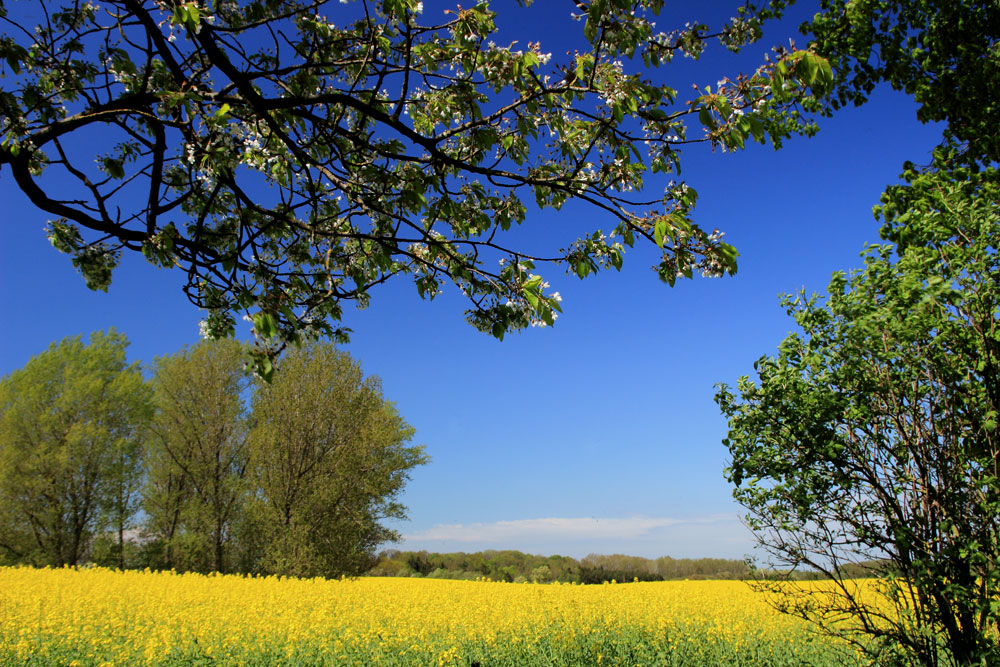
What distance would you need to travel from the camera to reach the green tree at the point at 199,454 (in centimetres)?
2114

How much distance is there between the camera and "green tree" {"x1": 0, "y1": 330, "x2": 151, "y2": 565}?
2009 centimetres

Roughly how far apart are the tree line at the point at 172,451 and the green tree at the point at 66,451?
0.04m

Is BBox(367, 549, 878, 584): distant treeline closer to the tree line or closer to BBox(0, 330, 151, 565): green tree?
the tree line

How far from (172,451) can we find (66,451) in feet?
10.9

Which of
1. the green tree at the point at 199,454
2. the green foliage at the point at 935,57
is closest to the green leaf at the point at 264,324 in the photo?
the green foliage at the point at 935,57

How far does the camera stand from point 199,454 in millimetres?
21734

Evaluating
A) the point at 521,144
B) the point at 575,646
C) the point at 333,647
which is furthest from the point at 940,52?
the point at 333,647

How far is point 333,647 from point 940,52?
39.0 ft

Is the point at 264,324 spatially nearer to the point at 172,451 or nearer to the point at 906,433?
the point at 906,433

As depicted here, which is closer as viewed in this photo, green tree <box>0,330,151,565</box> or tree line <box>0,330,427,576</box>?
tree line <box>0,330,427,576</box>

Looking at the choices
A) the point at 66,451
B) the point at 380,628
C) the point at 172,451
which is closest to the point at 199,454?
the point at 172,451

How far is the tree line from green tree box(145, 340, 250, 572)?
0.17 ft

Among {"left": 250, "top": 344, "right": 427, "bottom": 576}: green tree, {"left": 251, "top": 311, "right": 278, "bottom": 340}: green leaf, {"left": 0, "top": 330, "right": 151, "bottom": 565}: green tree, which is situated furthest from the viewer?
{"left": 0, "top": 330, "right": 151, "bottom": 565}: green tree

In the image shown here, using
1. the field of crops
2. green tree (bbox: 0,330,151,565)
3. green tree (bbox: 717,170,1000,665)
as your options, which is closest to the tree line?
green tree (bbox: 0,330,151,565)
